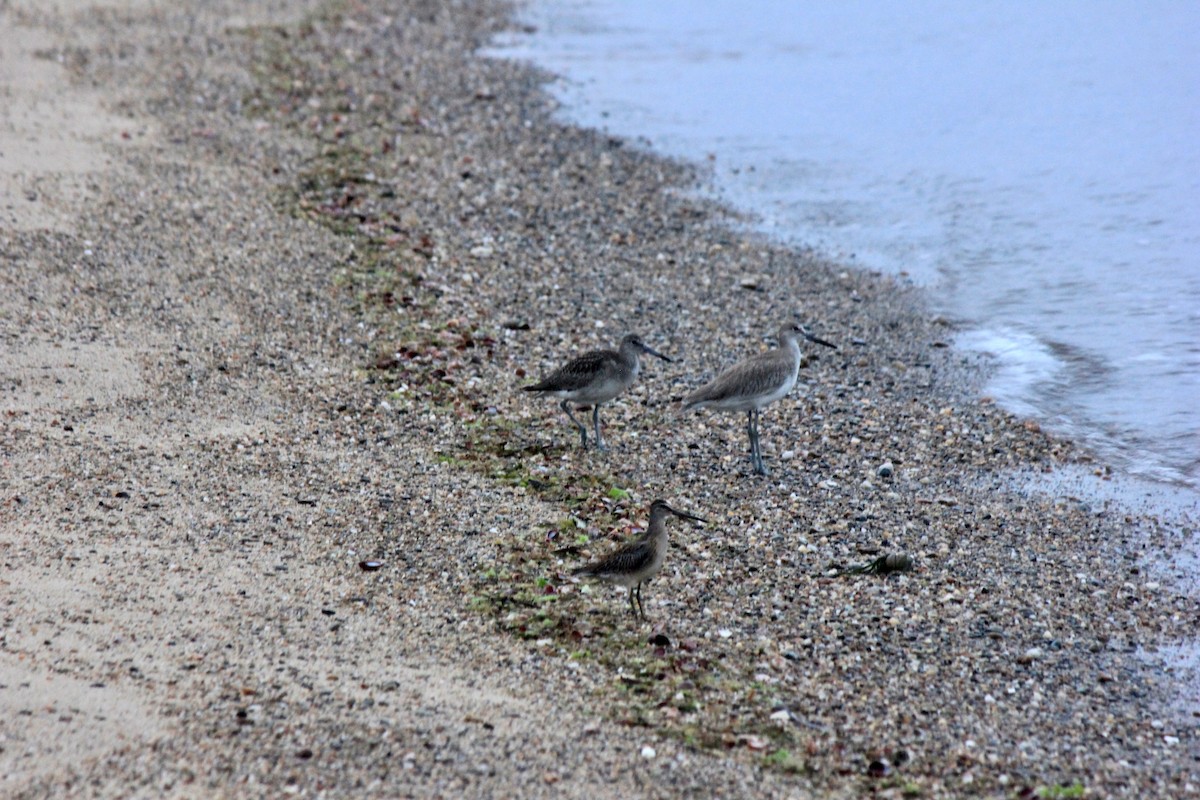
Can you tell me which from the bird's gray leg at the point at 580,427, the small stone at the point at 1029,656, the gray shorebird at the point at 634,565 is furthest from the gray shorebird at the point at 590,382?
the small stone at the point at 1029,656

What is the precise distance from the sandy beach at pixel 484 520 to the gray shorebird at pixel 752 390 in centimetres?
29

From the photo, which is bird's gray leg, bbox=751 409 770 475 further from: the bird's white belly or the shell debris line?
the bird's white belly

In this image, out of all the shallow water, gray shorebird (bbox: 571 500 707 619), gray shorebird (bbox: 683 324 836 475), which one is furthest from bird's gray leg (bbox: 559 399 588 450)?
the shallow water

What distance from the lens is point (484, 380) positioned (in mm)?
10969

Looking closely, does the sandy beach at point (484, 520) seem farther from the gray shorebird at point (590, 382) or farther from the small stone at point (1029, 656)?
the gray shorebird at point (590, 382)

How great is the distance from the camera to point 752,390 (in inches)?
385

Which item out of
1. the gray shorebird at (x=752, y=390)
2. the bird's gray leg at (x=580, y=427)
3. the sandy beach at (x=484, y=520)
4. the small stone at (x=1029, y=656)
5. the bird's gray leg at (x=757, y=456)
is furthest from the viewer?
the bird's gray leg at (x=580, y=427)

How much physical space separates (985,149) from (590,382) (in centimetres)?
1240

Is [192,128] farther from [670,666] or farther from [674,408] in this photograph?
[670,666]

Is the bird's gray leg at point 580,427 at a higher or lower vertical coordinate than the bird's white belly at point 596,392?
lower

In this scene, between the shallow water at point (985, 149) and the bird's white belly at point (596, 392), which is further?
the shallow water at point (985, 149)

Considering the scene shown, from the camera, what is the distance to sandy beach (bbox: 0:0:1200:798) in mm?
6312

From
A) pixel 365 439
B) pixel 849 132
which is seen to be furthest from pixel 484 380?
pixel 849 132

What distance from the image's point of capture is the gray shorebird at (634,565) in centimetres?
753
